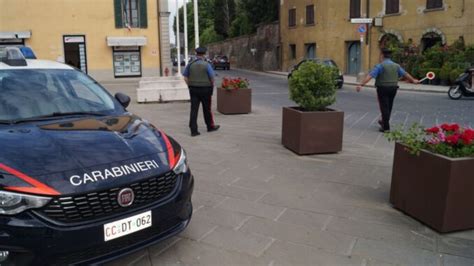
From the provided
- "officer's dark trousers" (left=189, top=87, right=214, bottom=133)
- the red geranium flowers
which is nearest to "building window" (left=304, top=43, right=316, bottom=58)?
"officer's dark trousers" (left=189, top=87, right=214, bottom=133)

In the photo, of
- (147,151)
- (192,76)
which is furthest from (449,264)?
(192,76)

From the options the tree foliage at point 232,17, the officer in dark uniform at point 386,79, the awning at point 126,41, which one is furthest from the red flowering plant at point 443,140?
the tree foliage at point 232,17

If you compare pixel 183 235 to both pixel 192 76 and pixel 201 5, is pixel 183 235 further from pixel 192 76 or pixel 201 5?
pixel 201 5

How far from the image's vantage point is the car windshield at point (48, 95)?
3.87 metres

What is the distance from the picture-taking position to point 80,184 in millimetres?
2781

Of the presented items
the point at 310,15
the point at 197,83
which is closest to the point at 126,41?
the point at 310,15

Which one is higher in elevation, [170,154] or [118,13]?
[118,13]

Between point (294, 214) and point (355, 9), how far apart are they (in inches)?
1180

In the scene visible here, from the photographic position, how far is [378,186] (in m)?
5.32

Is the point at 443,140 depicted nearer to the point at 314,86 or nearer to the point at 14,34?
the point at 314,86

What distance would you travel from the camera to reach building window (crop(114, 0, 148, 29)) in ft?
94.1

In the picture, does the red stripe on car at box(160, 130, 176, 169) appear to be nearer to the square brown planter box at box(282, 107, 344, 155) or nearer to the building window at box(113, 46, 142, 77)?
the square brown planter box at box(282, 107, 344, 155)

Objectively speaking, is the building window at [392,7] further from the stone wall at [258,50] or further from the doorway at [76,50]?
the doorway at [76,50]

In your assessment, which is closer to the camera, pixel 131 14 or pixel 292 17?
pixel 131 14
